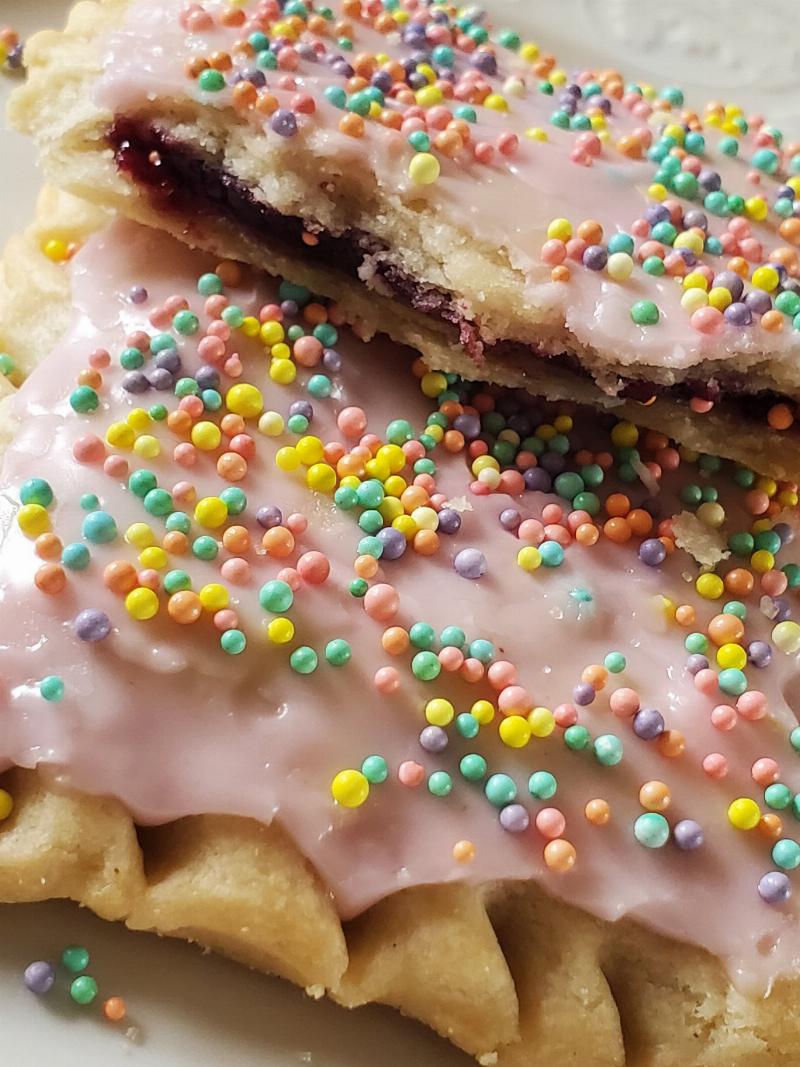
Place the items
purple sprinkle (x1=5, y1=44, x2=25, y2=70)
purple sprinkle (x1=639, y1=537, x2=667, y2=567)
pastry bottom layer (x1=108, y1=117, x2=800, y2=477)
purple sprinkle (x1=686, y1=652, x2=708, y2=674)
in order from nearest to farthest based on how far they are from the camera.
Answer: purple sprinkle (x1=686, y1=652, x2=708, y2=674), purple sprinkle (x1=639, y1=537, x2=667, y2=567), pastry bottom layer (x1=108, y1=117, x2=800, y2=477), purple sprinkle (x1=5, y1=44, x2=25, y2=70)

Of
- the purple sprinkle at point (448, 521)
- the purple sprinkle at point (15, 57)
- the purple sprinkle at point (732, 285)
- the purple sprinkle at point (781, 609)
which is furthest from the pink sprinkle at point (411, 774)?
the purple sprinkle at point (15, 57)

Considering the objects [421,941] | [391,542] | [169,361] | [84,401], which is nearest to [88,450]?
[84,401]

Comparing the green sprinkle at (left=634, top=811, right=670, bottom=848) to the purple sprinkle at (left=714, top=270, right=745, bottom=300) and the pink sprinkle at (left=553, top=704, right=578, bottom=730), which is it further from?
the purple sprinkle at (left=714, top=270, right=745, bottom=300)

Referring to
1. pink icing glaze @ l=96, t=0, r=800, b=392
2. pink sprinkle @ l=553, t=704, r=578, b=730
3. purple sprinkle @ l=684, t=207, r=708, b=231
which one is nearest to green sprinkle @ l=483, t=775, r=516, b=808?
pink sprinkle @ l=553, t=704, r=578, b=730

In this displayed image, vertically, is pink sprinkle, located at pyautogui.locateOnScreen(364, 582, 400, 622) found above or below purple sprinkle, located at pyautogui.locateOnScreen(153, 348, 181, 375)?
below

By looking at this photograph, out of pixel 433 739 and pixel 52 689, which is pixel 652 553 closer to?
pixel 433 739

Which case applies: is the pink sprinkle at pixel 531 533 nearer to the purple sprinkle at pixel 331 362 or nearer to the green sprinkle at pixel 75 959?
the purple sprinkle at pixel 331 362
